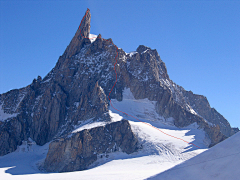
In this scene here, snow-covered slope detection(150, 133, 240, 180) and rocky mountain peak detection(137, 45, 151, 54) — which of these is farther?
rocky mountain peak detection(137, 45, 151, 54)

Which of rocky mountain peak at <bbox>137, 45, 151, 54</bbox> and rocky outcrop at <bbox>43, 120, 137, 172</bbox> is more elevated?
rocky mountain peak at <bbox>137, 45, 151, 54</bbox>

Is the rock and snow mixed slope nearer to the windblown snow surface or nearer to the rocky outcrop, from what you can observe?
the windblown snow surface

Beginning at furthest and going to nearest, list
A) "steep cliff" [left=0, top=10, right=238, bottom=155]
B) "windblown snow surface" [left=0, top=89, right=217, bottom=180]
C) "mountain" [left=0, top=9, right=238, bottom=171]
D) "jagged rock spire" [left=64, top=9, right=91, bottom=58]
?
"jagged rock spire" [left=64, top=9, right=91, bottom=58], "steep cliff" [left=0, top=10, right=238, bottom=155], "mountain" [left=0, top=9, right=238, bottom=171], "windblown snow surface" [left=0, top=89, right=217, bottom=180]

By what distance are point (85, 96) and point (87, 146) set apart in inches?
1005

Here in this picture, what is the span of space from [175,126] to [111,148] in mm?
37842

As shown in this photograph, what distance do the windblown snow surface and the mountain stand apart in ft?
5.05

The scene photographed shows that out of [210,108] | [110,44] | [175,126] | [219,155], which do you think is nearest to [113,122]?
[175,126]

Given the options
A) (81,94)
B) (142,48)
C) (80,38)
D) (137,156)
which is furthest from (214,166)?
(142,48)

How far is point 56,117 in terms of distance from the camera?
342ft

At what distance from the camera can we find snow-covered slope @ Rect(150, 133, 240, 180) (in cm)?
1933

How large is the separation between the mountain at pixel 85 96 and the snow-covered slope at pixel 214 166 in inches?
2619

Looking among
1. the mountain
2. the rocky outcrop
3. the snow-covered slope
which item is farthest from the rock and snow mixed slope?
the snow-covered slope

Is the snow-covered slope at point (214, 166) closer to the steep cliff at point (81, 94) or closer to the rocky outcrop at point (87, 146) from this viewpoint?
the rocky outcrop at point (87, 146)

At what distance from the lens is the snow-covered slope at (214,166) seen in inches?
761
